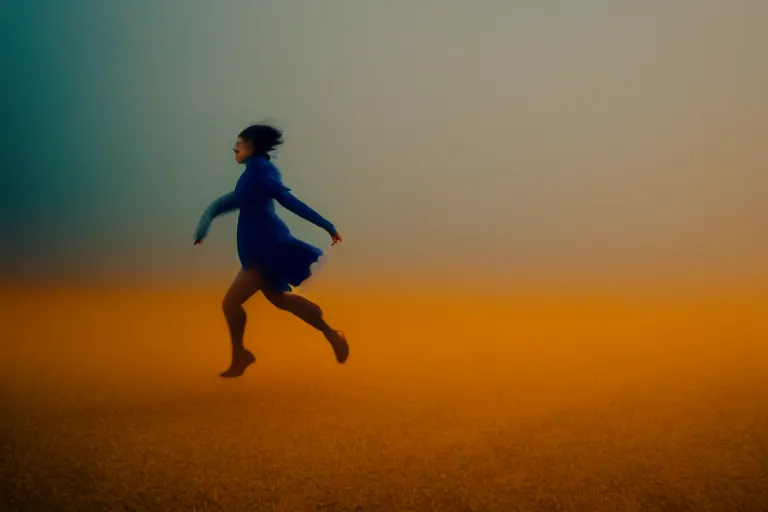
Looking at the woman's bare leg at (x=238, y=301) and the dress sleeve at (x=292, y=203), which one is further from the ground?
the dress sleeve at (x=292, y=203)

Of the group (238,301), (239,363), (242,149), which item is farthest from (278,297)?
(242,149)

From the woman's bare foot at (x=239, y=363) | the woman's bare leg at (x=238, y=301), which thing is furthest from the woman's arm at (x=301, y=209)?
the woman's bare foot at (x=239, y=363)

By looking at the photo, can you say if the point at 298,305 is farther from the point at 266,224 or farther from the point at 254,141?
the point at 254,141

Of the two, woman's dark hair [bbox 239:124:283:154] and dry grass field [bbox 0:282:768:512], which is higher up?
woman's dark hair [bbox 239:124:283:154]

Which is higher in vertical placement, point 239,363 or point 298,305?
point 298,305

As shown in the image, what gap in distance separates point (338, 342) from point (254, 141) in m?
1.20

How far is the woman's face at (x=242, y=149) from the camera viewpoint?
3.22 m

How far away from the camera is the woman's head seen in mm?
3223

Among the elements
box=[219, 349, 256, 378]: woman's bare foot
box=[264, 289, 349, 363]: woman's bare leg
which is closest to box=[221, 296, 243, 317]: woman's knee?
box=[264, 289, 349, 363]: woman's bare leg

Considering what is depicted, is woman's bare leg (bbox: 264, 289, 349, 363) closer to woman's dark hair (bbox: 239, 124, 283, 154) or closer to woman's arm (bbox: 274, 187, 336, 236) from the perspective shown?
woman's arm (bbox: 274, 187, 336, 236)

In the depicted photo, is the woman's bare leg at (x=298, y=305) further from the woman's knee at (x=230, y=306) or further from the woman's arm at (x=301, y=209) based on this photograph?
the woman's arm at (x=301, y=209)

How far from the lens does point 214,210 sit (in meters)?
3.24

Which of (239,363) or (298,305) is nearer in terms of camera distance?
(298,305)

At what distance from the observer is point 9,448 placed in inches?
110
